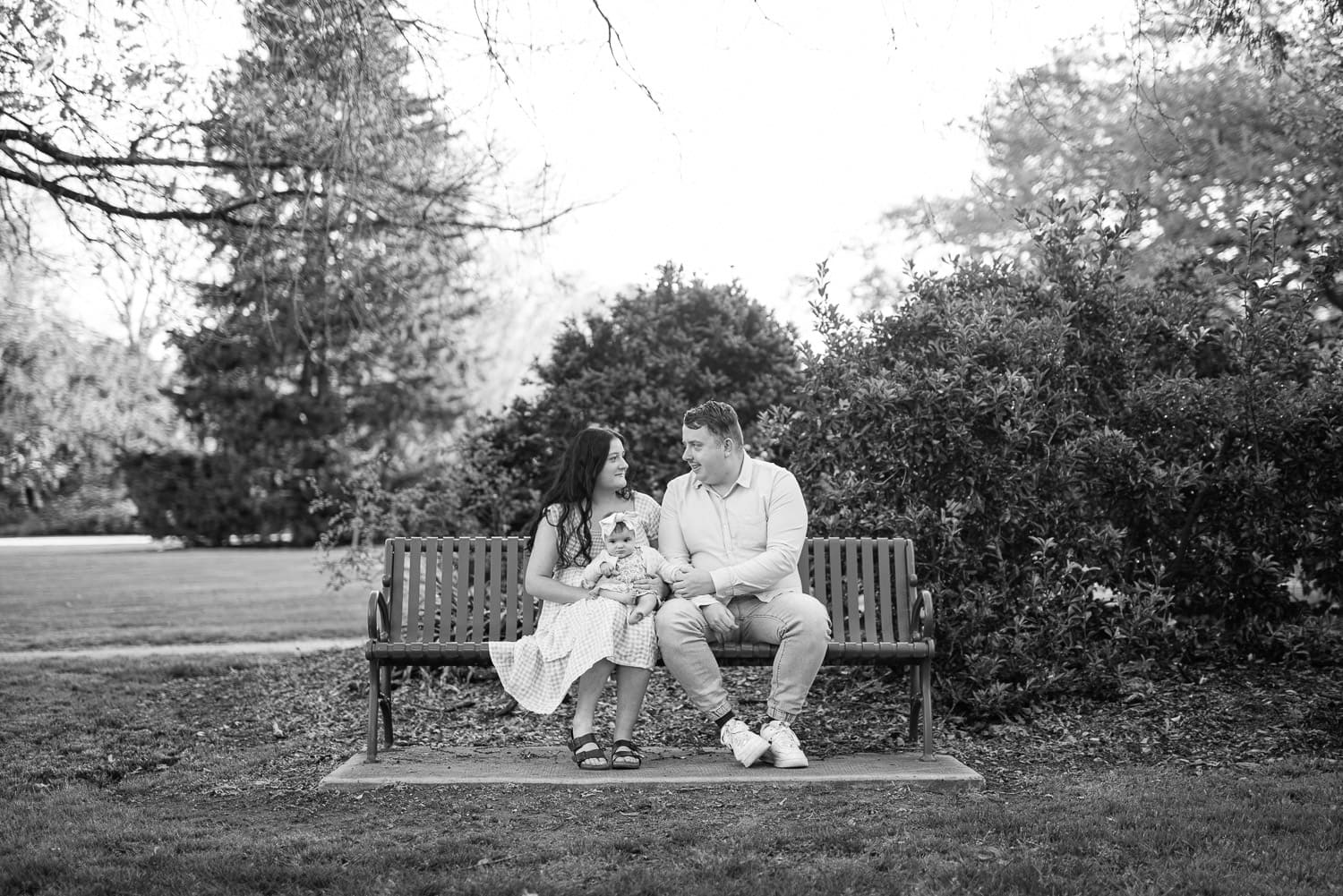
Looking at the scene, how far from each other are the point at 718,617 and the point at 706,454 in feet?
2.17

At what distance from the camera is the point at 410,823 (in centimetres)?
418

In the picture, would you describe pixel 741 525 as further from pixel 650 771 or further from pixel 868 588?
pixel 650 771

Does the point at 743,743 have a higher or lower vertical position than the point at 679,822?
higher

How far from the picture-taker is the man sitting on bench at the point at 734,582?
5.00 metres

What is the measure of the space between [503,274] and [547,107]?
9.72 ft

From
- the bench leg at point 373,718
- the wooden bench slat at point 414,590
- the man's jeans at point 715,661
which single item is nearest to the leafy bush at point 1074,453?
the man's jeans at point 715,661

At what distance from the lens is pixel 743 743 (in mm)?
4898

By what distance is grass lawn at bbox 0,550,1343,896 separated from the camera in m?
3.57

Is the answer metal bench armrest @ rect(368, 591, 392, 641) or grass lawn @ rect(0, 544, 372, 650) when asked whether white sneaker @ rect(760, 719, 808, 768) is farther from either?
grass lawn @ rect(0, 544, 372, 650)

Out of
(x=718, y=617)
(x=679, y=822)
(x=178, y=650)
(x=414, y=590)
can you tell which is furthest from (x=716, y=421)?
(x=178, y=650)

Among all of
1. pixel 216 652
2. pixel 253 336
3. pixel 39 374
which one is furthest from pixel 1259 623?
pixel 39 374

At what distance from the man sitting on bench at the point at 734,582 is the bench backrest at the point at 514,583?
284 millimetres

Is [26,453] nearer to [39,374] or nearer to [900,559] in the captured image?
[39,374]

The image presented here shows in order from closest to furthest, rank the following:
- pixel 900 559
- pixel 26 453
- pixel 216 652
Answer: pixel 900 559 → pixel 216 652 → pixel 26 453
